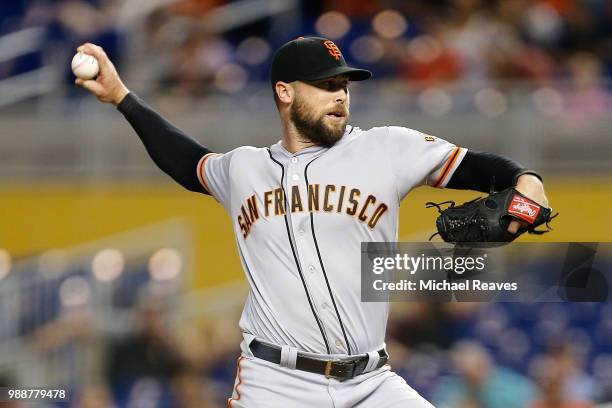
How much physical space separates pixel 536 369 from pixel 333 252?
3.39 metres

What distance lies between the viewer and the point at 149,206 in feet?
26.4

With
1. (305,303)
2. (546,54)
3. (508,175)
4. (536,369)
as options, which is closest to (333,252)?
(305,303)

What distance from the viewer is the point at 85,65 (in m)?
4.23

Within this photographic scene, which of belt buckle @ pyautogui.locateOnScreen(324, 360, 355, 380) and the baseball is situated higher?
the baseball

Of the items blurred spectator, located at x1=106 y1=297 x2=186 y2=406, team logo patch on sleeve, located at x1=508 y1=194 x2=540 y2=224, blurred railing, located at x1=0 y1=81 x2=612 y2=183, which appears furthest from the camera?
blurred railing, located at x1=0 y1=81 x2=612 y2=183

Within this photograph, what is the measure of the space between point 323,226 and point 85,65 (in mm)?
1096

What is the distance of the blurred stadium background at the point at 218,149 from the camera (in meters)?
7.09

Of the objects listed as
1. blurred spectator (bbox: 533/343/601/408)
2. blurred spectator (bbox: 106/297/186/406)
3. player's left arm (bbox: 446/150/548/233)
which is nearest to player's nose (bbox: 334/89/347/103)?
player's left arm (bbox: 446/150/548/233)

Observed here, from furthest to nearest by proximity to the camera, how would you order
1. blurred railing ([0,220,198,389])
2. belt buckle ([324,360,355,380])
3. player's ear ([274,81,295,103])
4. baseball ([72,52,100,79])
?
blurred railing ([0,220,198,389])
baseball ([72,52,100,79])
player's ear ([274,81,295,103])
belt buckle ([324,360,355,380])

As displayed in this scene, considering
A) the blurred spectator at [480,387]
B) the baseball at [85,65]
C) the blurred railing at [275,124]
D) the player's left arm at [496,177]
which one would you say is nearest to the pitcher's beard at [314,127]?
the player's left arm at [496,177]

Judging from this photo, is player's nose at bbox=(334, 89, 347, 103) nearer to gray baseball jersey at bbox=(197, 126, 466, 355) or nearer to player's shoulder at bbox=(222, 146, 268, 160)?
gray baseball jersey at bbox=(197, 126, 466, 355)

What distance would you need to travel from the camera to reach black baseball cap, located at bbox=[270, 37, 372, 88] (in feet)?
12.8

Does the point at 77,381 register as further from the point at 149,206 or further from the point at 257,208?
the point at 257,208

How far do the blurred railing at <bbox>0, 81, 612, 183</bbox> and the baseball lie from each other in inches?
139
